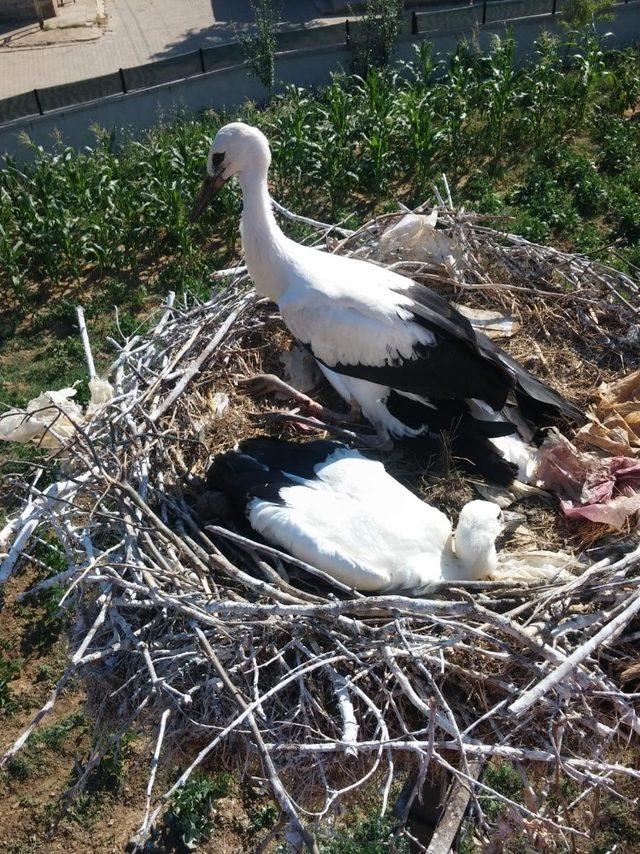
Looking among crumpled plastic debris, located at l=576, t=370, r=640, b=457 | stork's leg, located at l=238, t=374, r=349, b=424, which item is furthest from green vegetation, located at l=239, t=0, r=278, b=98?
crumpled plastic debris, located at l=576, t=370, r=640, b=457

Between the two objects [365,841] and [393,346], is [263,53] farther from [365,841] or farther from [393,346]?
[365,841]

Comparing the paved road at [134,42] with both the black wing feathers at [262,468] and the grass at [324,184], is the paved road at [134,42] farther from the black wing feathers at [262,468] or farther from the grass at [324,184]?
the black wing feathers at [262,468]

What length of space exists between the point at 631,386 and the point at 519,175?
4.31 m

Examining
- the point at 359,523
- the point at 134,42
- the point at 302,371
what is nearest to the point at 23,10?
the point at 134,42

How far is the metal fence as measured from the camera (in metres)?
9.97

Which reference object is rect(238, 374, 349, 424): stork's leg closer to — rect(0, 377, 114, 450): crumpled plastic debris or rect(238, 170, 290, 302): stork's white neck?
rect(238, 170, 290, 302): stork's white neck

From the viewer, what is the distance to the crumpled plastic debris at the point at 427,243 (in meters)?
5.02

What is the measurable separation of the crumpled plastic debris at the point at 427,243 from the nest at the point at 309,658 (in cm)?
170

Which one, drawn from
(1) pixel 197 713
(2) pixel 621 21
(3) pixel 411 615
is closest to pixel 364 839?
(1) pixel 197 713

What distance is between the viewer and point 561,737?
2713 millimetres

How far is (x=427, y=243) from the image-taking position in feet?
16.6

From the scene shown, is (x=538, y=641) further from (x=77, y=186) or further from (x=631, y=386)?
(x=77, y=186)

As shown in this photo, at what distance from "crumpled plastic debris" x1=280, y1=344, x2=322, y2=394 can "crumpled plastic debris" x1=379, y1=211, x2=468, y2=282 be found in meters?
0.87

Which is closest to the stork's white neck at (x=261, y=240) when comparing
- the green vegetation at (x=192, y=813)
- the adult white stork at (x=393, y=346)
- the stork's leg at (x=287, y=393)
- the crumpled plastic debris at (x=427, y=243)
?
the adult white stork at (x=393, y=346)
